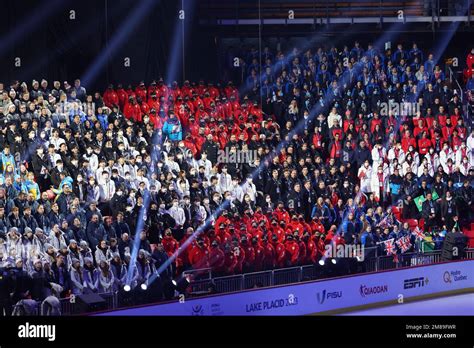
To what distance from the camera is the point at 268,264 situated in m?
21.0

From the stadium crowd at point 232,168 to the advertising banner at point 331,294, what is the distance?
2.31ft

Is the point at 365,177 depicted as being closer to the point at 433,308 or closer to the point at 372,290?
the point at 372,290

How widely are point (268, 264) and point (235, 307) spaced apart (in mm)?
1959

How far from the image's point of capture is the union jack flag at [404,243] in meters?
22.9

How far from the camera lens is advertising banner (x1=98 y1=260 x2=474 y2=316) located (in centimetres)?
1864

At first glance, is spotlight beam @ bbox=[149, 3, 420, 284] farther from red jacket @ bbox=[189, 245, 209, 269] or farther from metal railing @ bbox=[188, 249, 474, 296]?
metal railing @ bbox=[188, 249, 474, 296]

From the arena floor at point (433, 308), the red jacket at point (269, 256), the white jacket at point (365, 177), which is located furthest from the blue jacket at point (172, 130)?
the arena floor at point (433, 308)

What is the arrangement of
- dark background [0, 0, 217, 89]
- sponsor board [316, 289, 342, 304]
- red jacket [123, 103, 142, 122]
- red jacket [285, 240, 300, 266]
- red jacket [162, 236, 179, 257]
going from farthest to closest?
dark background [0, 0, 217, 89] → red jacket [123, 103, 142, 122] → red jacket [285, 240, 300, 266] → sponsor board [316, 289, 342, 304] → red jacket [162, 236, 179, 257]

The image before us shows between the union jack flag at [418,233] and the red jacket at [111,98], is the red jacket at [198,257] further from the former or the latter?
the red jacket at [111,98]

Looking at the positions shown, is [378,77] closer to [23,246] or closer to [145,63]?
[145,63]

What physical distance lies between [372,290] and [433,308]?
114cm

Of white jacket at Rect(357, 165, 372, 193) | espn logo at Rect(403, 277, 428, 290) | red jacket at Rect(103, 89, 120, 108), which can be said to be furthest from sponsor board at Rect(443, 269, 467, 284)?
red jacket at Rect(103, 89, 120, 108)
